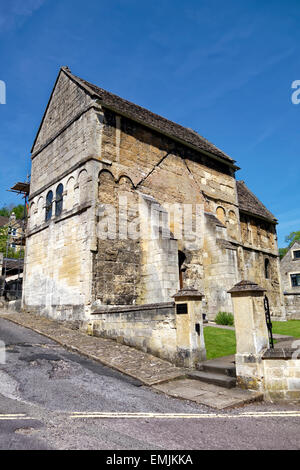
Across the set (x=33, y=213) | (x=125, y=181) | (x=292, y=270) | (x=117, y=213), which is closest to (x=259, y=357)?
(x=117, y=213)

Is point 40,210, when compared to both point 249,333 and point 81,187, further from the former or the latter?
point 249,333

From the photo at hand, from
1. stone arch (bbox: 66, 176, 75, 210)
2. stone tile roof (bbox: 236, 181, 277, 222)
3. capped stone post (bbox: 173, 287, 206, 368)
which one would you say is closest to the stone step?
capped stone post (bbox: 173, 287, 206, 368)

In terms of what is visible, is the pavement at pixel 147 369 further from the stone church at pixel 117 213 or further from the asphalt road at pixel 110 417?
the stone church at pixel 117 213

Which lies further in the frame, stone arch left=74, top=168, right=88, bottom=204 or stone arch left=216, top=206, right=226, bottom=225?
stone arch left=216, top=206, right=226, bottom=225

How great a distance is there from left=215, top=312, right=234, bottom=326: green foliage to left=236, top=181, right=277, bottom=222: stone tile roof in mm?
8817

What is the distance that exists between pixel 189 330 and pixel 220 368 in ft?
3.68

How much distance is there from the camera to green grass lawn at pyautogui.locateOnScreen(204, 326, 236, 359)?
29.8 feet

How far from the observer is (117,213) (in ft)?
45.2

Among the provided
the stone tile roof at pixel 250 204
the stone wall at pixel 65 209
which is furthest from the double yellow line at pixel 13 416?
the stone tile roof at pixel 250 204

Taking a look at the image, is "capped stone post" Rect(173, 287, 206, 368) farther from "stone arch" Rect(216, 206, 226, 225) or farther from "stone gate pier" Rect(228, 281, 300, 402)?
"stone arch" Rect(216, 206, 226, 225)

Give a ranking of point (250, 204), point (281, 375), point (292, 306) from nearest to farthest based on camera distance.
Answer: point (281, 375) < point (292, 306) < point (250, 204)

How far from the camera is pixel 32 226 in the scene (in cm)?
1766

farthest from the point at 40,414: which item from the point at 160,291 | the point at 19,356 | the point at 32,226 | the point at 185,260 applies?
the point at 32,226

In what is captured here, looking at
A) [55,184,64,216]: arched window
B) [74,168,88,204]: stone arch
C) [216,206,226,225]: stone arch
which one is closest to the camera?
[74,168,88,204]: stone arch
